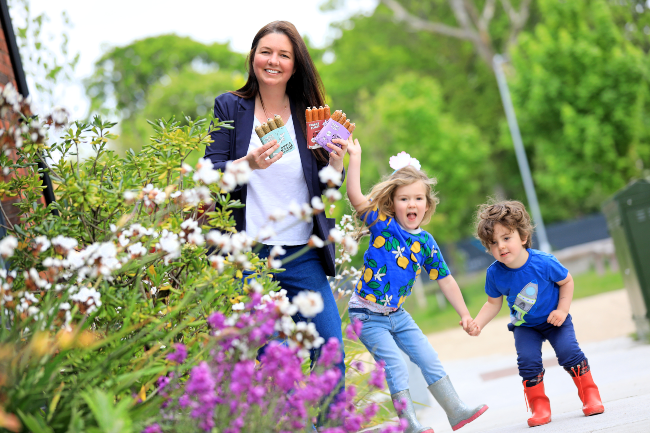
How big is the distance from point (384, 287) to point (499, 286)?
0.71 metres

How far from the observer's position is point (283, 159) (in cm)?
306

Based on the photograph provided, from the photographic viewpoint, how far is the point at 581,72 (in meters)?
17.7

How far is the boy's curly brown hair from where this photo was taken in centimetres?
362

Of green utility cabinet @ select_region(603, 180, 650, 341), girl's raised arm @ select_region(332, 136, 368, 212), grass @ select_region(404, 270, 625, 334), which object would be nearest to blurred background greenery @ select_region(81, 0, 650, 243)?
grass @ select_region(404, 270, 625, 334)

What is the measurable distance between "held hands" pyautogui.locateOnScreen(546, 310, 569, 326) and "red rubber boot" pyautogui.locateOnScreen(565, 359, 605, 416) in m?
0.23

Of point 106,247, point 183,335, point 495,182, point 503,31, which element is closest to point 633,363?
point 183,335

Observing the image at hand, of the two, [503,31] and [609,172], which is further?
[503,31]

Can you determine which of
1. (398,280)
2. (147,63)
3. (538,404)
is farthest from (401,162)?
(147,63)

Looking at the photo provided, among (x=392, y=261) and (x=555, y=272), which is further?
(x=555, y=272)

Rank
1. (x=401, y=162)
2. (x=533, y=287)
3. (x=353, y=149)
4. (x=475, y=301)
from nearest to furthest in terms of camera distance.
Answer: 1. (x=353, y=149)
2. (x=533, y=287)
3. (x=401, y=162)
4. (x=475, y=301)

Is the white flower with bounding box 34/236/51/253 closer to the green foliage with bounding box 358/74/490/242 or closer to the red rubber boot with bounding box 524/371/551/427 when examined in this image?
the red rubber boot with bounding box 524/371/551/427

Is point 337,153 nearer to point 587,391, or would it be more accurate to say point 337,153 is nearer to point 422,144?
point 587,391

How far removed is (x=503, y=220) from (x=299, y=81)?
1371 millimetres

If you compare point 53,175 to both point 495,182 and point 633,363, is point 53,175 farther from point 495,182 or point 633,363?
point 495,182
